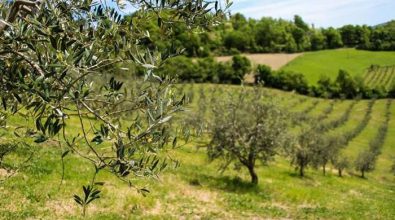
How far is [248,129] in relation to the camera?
94.6ft

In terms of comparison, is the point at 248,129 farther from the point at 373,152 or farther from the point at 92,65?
the point at 373,152

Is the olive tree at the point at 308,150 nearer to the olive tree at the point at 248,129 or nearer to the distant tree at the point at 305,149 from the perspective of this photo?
the distant tree at the point at 305,149

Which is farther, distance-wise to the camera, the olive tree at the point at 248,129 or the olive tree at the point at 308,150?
the olive tree at the point at 308,150

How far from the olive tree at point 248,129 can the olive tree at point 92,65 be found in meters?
23.2

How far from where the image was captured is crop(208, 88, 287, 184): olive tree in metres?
28.7

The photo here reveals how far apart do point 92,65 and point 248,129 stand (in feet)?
80.5

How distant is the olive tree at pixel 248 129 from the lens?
1128 inches

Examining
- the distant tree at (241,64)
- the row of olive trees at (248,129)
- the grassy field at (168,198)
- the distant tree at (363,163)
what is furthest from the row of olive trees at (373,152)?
the row of olive trees at (248,129)

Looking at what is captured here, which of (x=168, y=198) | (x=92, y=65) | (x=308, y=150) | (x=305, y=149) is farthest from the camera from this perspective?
(x=308, y=150)

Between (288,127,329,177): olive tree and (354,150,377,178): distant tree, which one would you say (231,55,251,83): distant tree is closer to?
(354,150,377,178): distant tree

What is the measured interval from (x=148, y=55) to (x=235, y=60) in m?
177

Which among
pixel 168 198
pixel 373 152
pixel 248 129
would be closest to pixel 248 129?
pixel 248 129

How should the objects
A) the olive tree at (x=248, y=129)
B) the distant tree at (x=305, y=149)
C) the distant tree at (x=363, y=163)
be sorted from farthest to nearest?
the distant tree at (x=363, y=163) < the distant tree at (x=305, y=149) < the olive tree at (x=248, y=129)

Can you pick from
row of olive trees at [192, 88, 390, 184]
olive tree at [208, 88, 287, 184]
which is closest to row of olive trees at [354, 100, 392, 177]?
row of olive trees at [192, 88, 390, 184]
